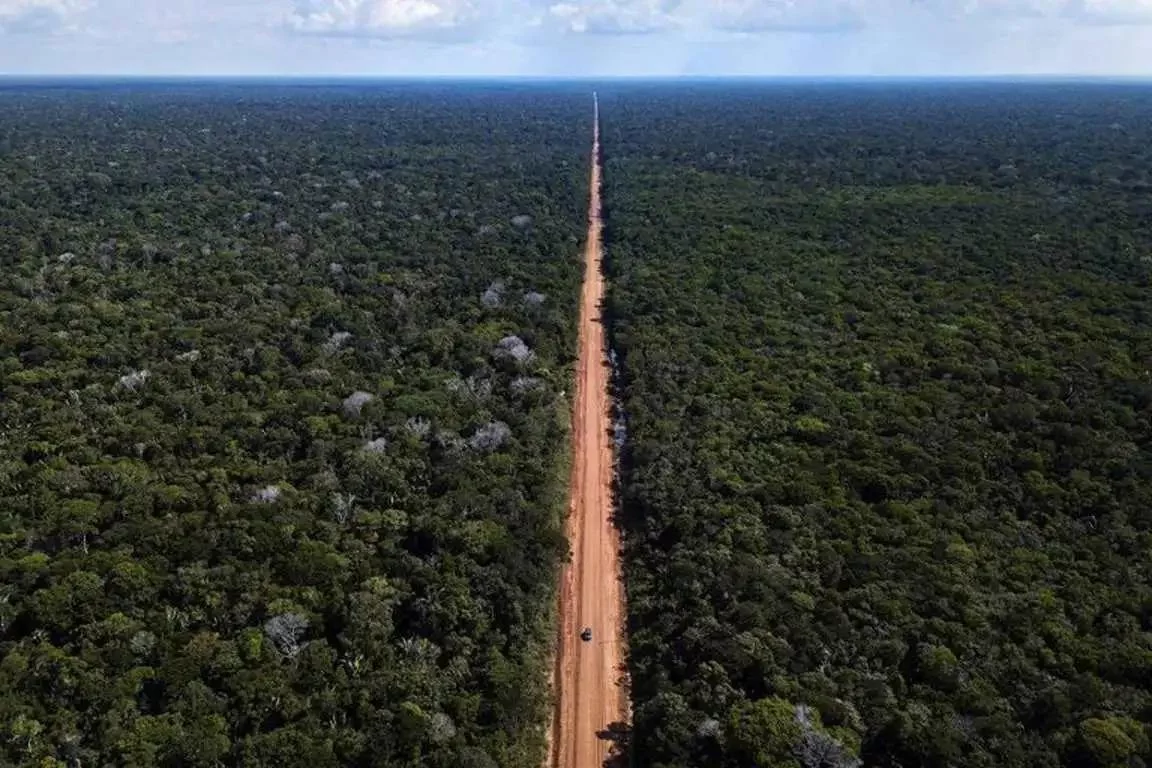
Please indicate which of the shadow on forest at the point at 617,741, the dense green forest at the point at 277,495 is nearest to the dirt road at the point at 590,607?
the shadow on forest at the point at 617,741

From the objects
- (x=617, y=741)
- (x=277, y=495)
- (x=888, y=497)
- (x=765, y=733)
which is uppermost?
(x=277, y=495)

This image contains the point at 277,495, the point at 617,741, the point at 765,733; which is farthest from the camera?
→ the point at 277,495

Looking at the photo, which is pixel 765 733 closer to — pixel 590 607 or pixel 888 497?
pixel 590 607

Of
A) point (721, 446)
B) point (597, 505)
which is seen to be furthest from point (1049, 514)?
point (597, 505)

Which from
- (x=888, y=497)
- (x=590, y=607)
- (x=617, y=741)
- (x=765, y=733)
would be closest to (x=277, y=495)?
(x=590, y=607)

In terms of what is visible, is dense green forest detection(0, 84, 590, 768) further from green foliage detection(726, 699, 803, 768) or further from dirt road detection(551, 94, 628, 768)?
green foliage detection(726, 699, 803, 768)

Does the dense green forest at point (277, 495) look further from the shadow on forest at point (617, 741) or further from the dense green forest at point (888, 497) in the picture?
the dense green forest at point (888, 497)
